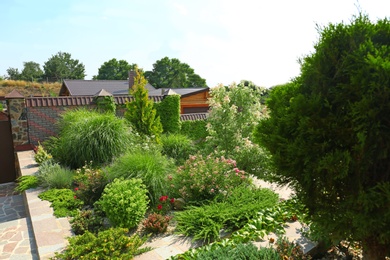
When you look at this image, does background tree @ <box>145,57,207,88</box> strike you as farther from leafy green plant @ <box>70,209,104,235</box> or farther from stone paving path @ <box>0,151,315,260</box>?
leafy green plant @ <box>70,209,104,235</box>

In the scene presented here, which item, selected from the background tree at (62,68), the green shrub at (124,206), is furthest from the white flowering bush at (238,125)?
the background tree at (62,68)

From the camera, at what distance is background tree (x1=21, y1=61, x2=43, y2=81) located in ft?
140

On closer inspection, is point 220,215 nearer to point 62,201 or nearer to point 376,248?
point 376,248

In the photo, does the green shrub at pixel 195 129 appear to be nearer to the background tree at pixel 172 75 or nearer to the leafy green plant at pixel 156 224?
the leafy green plant at pixel 156 224

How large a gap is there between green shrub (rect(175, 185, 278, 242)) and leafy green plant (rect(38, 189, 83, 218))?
6.64 ft

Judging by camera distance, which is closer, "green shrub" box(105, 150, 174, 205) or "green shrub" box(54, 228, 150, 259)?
"green shrub" box(54, 228, 150, 259)

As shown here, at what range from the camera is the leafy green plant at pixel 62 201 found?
451cm

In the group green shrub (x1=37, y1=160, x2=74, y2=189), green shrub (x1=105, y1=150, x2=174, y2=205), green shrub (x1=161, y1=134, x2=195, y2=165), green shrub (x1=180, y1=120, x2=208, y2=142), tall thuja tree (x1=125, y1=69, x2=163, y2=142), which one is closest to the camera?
green shrub (x1=105, y1=150, x2=174, y2=205)

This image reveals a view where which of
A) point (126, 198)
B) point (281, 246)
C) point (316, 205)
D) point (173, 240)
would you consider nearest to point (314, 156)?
point (316, 205)

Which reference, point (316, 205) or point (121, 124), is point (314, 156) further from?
point (121, 124)

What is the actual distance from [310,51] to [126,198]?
10.5ft

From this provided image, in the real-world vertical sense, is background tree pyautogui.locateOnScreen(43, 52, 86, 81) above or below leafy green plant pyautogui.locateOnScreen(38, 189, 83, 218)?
above

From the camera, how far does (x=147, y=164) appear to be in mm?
5055

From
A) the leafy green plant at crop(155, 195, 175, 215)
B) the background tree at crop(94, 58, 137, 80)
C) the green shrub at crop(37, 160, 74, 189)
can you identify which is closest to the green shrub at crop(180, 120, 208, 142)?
the green shrub at crop(37, 160, 74, 189)
